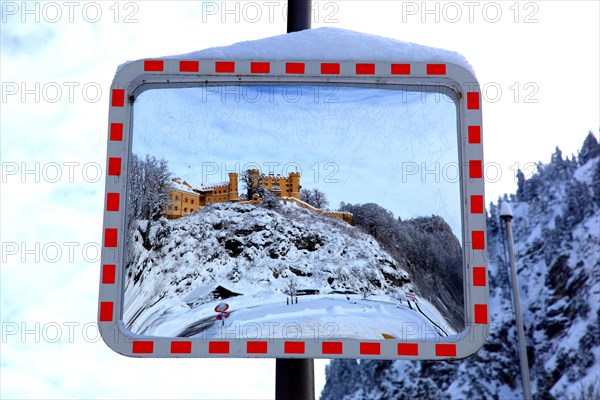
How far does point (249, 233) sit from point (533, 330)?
8066 centimetres

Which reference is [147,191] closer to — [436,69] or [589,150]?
[436,69]

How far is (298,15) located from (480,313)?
6.19 feet

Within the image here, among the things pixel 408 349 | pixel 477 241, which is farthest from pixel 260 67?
pixel 408 349

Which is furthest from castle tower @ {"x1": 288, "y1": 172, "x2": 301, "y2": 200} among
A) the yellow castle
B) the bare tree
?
the bare tree

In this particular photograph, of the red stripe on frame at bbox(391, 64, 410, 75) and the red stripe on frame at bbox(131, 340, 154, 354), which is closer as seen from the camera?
the red stripe on frame at bbox(131, 340, 154, 354)

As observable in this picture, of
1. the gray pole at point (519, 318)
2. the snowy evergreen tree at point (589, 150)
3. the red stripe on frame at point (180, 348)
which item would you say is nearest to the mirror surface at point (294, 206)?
the red stripe on frame at point (180, 348)

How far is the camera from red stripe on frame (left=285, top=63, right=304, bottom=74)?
3379mm

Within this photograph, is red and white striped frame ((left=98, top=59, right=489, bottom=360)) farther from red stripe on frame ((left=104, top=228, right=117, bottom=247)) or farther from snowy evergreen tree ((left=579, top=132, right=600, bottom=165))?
snowy evergreen tree ((left=579, top=132, right=600, bottom=165))

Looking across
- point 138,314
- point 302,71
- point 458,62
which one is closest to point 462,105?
point 458,62

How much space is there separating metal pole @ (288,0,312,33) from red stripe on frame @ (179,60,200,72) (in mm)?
901

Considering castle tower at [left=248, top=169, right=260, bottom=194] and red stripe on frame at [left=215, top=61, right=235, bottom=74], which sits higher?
red stripe on frame at [left=215, top=61, right=235, bottom=74]

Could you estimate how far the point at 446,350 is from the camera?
10.4 feet

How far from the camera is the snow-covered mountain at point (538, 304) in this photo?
74938mm

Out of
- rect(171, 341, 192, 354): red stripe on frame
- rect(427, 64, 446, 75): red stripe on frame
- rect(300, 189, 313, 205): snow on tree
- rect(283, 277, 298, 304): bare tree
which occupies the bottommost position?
rect(171, 341, 192, 354): red stripe on frame
